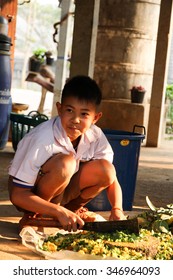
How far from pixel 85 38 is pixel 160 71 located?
2.11m

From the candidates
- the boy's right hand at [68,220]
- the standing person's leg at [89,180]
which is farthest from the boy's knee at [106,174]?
the boy's right hand at [68,220]

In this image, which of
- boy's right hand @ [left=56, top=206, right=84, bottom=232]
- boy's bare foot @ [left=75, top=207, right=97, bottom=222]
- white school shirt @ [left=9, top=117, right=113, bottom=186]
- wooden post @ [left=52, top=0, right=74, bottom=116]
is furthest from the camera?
wooden post @ [left=52, top=0, right=74, bottom=116]

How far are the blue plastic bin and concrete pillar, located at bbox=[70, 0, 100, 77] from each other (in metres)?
4.39

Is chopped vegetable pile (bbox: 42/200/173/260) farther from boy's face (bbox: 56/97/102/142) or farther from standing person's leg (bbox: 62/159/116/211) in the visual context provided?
boy's face (bbox: 56/97/102/142)

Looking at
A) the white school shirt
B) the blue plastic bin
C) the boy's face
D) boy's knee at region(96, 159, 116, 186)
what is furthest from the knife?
the blue plastic bin

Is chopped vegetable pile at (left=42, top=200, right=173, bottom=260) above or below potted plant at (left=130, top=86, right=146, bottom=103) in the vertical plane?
below

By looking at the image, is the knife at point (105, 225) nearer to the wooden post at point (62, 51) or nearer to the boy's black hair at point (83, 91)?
the boy's black hair at point (83, 91)

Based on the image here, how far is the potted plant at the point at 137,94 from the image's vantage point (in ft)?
35.8

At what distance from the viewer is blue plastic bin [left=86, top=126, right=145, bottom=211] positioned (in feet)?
16.2

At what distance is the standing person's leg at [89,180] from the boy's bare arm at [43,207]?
417 millimetres

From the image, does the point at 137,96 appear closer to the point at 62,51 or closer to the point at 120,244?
the point at 62,51

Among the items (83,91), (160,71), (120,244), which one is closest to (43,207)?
(120,244)
